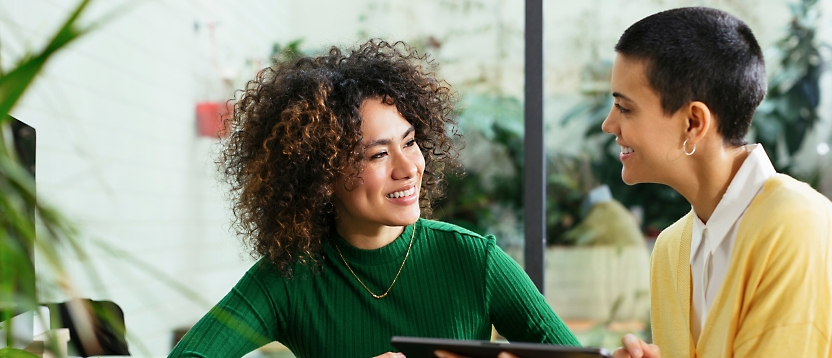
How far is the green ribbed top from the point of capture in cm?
163

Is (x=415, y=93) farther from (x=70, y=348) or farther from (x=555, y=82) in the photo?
(x=555, y=82)

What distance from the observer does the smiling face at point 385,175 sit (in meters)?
1.56

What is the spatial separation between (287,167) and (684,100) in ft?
2.74

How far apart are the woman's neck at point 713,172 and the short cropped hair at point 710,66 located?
0.09ft

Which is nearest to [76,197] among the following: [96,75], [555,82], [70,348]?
[96,75]

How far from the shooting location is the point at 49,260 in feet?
1.36

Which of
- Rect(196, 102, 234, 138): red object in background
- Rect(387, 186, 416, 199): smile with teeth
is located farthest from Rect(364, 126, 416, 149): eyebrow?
Rect(196, 102, 234, 138): red object in background

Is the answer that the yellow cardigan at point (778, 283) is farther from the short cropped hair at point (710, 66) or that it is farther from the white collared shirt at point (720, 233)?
the short cropped hair at point (710, 66)

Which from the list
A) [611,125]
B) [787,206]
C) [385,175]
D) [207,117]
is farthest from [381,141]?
[207,117]

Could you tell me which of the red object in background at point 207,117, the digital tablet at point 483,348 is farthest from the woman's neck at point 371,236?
the red object in background at point 207,117

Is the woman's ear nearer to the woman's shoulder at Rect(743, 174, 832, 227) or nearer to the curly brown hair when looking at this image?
the woman's shoulder at Rect(743, 174, 832, 227)

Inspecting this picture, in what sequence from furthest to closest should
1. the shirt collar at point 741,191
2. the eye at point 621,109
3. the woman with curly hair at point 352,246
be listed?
the woman with curly hair at point 352,246 → the eye at point 621,109 → the shirt collar at point 741,191

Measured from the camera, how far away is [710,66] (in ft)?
4.54

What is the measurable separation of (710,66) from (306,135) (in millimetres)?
807
